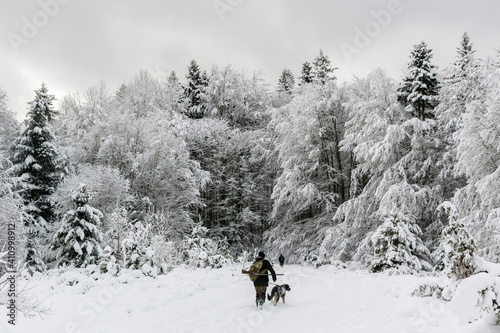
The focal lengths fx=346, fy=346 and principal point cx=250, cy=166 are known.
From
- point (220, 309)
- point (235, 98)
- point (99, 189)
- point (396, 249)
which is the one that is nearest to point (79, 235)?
point (99, 189)

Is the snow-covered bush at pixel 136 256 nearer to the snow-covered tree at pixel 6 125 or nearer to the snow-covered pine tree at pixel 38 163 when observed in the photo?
the snow-covered tree at pixel 6 125

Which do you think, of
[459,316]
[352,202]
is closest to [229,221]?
[352,202]

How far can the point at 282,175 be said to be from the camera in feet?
76.6

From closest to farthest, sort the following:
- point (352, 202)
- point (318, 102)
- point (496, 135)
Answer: point (496, 135), point (352, 202), point (318, 102)

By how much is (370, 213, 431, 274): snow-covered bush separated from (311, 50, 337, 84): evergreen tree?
43.2 ft

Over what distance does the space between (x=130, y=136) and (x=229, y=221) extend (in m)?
10.6

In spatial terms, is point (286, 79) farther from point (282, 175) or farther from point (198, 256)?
point (198, 256)

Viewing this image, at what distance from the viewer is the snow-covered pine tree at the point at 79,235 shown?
1375 cm

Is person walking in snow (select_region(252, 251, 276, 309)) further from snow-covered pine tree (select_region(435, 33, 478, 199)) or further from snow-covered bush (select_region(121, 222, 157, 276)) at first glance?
snow-covered pine tree (select_region(435, 33, 478, 199))

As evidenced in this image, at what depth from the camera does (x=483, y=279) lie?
454cm

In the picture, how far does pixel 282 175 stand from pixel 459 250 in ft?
56.2

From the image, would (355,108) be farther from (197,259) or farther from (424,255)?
(197,259)

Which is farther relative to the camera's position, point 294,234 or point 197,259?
point 294,234

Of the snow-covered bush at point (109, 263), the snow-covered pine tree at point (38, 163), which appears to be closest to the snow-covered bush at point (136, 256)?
the snow-covered bush at point (109, 263)
